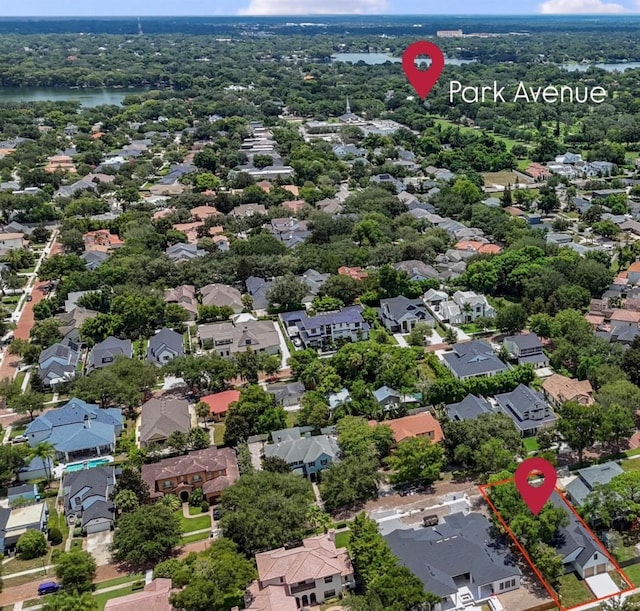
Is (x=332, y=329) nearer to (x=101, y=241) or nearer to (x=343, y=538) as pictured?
(x=343, y=538)

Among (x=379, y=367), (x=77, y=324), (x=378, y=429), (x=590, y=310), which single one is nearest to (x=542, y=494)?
(x=378, y=429)

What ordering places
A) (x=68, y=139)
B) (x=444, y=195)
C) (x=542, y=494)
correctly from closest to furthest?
(x=542, y=494)
(x=444, y=195)
(x=68, y=139)

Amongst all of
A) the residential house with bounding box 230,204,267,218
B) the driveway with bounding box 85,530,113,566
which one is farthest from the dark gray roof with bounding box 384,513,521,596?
the residential house with bounding box 230,204,267,218

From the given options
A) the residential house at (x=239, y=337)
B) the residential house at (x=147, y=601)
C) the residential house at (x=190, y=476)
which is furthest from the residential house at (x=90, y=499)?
the residential house at (x=239, y=337)

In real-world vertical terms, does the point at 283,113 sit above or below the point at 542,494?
above

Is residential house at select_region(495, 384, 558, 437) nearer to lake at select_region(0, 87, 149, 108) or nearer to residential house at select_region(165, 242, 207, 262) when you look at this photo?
residential house at select_region(165, 242, 207, 262)

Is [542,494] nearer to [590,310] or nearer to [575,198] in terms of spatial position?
[590,310]

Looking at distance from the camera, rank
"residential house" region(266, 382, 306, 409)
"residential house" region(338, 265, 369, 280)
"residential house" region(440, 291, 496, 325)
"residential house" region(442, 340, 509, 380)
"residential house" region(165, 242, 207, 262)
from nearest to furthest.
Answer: "residential house" region(266, 382, 306, 409), "residential house" region(442, 340, 509, 380), "residential house" region(440, 291, 496, 325), "residential house" region(338, 265, 369, 280), "residential house" region(165, 242, 207, 262)
